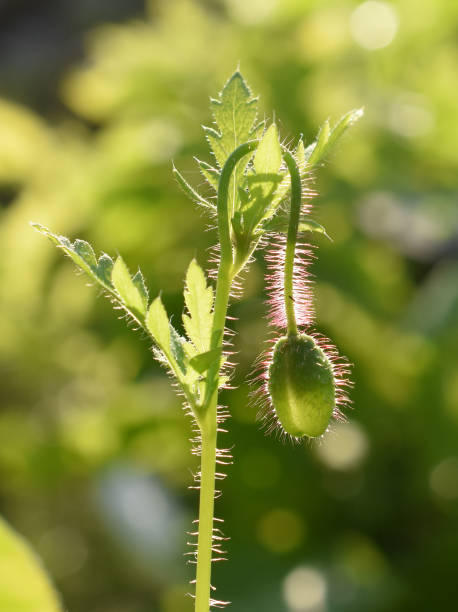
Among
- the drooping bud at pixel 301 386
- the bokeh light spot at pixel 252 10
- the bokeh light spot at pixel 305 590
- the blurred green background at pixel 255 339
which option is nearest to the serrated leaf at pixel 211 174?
the drooping bud at pixel 301 386

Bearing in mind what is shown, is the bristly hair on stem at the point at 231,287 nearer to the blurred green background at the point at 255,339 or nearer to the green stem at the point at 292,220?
the green stem at the point at 292,220

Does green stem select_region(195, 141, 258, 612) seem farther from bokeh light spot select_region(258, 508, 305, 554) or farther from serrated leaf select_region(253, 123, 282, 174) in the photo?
bokeh light spot select_region(258, 508, 305, 554)

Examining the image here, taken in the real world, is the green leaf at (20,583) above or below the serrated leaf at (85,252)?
below

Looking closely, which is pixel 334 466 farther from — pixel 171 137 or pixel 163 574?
pixel 171 137

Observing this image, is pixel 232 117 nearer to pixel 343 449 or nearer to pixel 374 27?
pixel 343 449

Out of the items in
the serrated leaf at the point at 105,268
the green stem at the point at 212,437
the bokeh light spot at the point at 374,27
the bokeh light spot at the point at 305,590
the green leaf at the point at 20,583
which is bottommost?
the bokeh light spot at the point at 305,590

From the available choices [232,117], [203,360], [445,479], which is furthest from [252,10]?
[203,360]

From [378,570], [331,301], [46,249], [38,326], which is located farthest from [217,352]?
[46,249]
